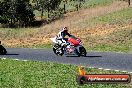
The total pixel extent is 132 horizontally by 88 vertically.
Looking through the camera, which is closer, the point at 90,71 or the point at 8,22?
the point at 90,71

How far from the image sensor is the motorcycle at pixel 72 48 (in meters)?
26.5

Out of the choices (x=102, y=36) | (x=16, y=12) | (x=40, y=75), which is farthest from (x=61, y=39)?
(x=16, y=12)

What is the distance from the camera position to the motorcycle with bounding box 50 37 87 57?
86.9 ft

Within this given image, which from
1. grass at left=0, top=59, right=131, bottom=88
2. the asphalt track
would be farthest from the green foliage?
grass at left=0, top=59, right=131, bottom=88

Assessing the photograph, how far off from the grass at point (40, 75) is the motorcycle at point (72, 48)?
13.6 feet

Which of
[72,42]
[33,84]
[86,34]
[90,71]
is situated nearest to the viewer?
[33,84]

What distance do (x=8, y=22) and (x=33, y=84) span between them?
267 feet

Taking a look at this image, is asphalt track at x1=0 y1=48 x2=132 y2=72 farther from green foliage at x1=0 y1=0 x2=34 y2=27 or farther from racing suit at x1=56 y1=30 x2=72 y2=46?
green foliage at x1=0 y1=0 x2=34 y2=27

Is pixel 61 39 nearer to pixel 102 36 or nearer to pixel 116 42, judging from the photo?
pixel 116 42

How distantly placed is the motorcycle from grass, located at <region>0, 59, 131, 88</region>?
4131 millimetres

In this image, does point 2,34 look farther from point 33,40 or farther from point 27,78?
point 27,78

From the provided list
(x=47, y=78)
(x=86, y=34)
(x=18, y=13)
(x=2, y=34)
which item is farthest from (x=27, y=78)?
(x=18, y=13)

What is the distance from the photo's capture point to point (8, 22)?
9662 centimetres

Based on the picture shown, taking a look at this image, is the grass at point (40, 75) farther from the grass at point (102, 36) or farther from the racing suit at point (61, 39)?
the grass at point (102, 36)
